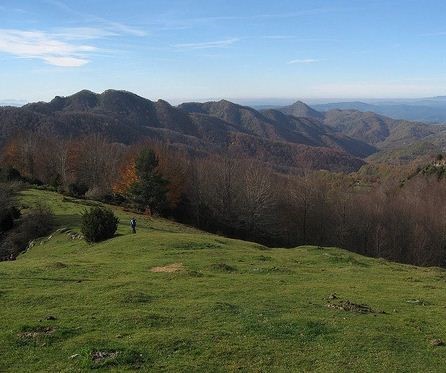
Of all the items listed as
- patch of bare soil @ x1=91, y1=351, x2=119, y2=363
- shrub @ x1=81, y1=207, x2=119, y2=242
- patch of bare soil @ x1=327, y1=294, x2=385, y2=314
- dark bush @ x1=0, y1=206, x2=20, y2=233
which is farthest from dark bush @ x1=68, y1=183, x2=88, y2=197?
patch of bare soil @ x1=91, y1=351, x2=119, y2=363

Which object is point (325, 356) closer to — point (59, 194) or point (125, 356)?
point (125, 356)

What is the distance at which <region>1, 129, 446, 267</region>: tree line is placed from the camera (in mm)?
65438

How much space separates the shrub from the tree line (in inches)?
1185

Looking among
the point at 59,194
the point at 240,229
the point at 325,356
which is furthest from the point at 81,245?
the point at 240,229

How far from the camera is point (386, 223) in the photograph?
72.1m

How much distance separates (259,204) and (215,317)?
55.1 meters

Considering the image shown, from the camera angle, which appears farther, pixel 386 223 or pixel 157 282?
pixel 386 223

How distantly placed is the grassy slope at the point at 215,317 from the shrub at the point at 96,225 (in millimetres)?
6676

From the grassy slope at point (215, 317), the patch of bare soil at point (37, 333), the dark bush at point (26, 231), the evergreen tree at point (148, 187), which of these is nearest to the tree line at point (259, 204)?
the evergreen tree at point (148, 187)

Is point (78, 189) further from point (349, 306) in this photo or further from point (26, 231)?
point (349, 306)

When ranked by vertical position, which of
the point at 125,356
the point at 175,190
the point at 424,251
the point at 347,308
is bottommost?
the point at 424,251

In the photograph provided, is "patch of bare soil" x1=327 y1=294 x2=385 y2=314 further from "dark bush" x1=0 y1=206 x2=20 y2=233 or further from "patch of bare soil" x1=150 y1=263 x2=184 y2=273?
"dark bush" x1=0 y1=206 x2=20 y2=233

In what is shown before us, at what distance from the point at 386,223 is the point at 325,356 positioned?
65110mm

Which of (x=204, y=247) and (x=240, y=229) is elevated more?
(x=204, y=247)
